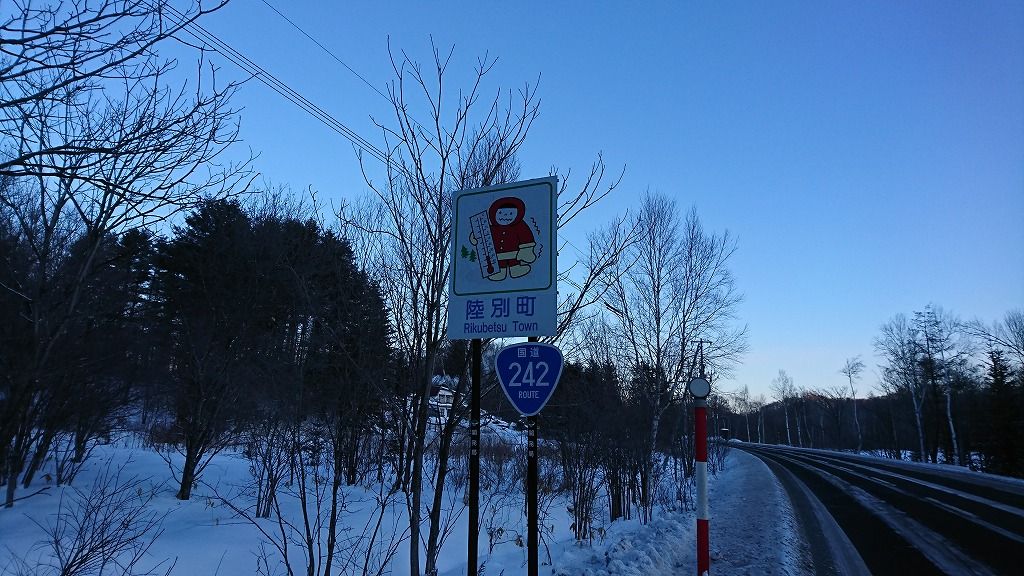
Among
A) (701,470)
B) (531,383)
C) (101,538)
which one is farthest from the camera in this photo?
(701,470)

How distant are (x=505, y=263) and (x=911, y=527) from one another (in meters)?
8.49

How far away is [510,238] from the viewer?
4023mm

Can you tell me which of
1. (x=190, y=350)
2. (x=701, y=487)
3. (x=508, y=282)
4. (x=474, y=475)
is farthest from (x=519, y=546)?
(x=190, y=350)

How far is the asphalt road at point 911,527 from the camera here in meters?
5.82

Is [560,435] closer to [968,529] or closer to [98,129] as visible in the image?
[968,529]

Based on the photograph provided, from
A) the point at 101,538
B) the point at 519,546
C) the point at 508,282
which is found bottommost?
the point at 519,546

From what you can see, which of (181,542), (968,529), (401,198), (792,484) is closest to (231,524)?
(181,542)

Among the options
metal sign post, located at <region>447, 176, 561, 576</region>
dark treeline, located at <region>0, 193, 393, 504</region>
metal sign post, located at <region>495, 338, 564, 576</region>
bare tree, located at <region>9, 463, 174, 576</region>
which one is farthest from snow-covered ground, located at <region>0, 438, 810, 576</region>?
metal sign post, located at <region>447, 176, 561, 576</region>

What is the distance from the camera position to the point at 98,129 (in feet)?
12.1

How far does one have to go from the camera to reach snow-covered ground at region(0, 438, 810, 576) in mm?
5727

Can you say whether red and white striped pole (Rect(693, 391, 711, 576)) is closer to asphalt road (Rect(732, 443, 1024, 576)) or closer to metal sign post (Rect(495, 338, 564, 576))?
asphalt road (Rect(732, 443, 1024, 576))

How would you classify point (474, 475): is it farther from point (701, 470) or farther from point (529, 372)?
point (701, 470)

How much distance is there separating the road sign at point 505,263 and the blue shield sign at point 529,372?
0.45 feet

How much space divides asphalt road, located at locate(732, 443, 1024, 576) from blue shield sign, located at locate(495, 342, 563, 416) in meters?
4.08
